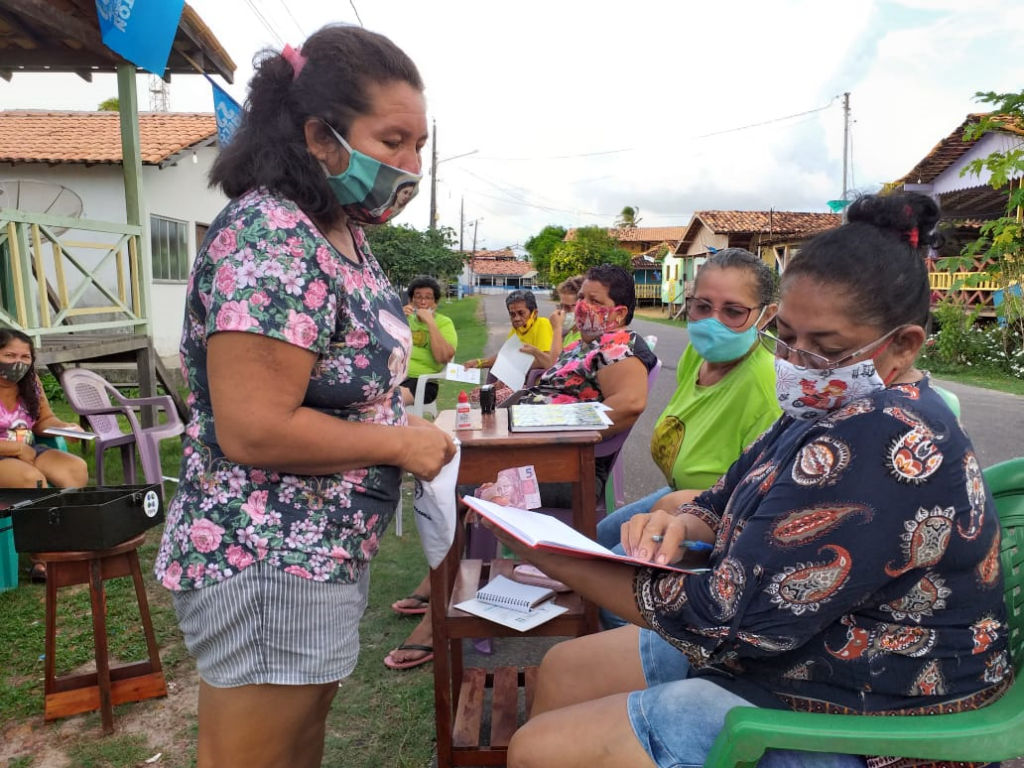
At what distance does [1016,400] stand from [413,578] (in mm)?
→ 9723

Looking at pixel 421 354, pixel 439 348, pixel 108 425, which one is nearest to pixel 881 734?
pixel 439 348

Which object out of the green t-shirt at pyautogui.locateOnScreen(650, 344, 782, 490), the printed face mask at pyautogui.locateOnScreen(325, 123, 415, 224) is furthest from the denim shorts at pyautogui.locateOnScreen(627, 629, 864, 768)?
the green t-shirt at pyautogui.locateOnScreen(650, 344, 782, 490)

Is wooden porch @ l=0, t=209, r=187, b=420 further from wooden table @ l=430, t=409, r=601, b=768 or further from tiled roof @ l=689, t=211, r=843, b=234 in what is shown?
tiled roof @ l=689, t=211, r=843, b=234

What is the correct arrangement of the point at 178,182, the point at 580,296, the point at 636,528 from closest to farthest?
the point at 636,528, the point at 580,296, the point at 178,182

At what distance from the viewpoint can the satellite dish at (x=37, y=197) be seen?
7785 millimetres

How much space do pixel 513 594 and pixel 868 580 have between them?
4.36 ft

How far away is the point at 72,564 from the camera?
2686mm

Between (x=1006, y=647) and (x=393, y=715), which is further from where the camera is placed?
(x=393, y=715)

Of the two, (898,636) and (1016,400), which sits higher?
(898,636)

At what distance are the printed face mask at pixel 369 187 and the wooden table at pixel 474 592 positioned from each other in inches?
42.1

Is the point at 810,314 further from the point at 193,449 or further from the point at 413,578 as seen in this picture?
the point at 413,578

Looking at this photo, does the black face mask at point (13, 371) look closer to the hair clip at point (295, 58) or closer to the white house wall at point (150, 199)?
the hair clip at point (295, 58)

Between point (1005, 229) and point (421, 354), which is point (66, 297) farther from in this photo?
point (1005, 229)

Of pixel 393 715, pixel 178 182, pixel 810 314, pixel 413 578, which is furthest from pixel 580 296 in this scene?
pixel 178 182
